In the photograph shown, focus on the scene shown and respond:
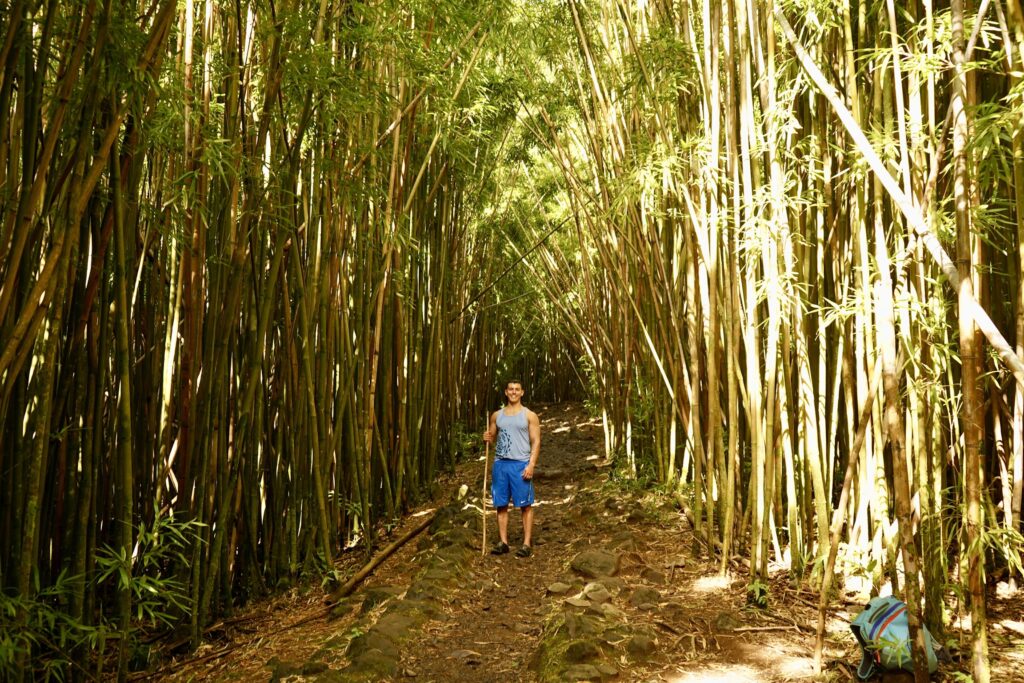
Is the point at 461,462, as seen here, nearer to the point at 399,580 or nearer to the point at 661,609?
the point at 399,580

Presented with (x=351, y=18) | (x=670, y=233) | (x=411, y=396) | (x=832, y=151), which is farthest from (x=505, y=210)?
(x=832, y=151)

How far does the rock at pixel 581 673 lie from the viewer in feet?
7.48

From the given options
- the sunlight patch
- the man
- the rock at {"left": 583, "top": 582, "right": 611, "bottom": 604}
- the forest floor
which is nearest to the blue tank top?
the man

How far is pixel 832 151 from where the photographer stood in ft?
9.46

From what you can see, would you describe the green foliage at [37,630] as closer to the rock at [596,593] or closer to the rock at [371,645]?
the rock at [371,645]

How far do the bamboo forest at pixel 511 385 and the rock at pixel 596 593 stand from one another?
0.07 feet

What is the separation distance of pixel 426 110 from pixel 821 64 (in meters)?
2.52

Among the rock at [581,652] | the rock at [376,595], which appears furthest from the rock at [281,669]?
the rock at [581,652]

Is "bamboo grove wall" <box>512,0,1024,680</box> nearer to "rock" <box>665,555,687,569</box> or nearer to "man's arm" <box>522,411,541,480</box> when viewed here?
"rock" <box>665,555,687,569</box>

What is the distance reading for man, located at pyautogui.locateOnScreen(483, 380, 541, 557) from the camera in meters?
3.99

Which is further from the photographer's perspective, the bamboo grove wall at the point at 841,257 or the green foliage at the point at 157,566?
the green foliage at the point at 157,566

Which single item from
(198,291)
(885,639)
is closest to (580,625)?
(885,639)

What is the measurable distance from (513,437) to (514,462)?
135 mm

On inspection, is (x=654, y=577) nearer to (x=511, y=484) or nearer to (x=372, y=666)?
(x=511, y=484)
